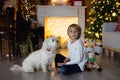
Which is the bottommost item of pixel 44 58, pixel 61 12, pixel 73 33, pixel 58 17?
pixel 44 58

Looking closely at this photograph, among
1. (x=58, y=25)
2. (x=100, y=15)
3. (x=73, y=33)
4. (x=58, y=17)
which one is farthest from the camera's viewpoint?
(x=58, y=25)

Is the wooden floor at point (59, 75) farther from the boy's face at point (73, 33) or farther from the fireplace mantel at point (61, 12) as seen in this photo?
the fireplace mantel at point (61, 12)

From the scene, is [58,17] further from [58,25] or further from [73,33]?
[73,33]

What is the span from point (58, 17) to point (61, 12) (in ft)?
0.65

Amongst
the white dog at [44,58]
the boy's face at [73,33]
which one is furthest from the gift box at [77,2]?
the white dog at [44,58]

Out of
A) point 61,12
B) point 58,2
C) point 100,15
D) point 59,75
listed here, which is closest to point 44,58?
point 59,75

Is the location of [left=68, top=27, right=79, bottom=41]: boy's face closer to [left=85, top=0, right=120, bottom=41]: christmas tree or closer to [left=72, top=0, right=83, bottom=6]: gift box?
[left=85, top=0, right=120, bottom=41]: christmas tree

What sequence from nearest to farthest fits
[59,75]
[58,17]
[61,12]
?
[59,75] < [61,12] < [58,17]

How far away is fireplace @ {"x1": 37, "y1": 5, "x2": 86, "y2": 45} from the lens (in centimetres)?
727

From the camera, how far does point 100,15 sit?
6.77m

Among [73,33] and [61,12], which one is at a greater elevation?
[61,12]

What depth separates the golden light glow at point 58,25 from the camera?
7.57 meters

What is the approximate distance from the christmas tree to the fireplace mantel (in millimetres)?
609

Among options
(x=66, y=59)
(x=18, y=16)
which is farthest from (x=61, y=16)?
(x=66, y=59)
